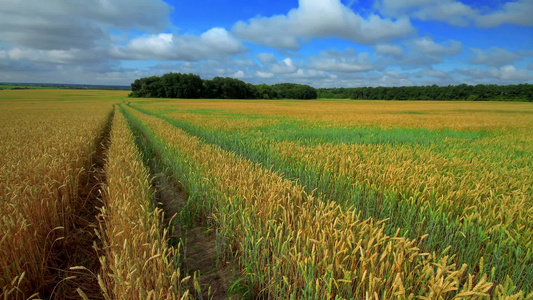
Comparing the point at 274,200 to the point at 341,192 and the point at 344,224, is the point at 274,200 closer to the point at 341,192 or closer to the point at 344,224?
the point at 344,224

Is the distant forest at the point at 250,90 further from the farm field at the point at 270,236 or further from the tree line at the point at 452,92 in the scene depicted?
the farm field at the point at 270,236

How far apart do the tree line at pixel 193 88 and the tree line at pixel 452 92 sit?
47.8 meters

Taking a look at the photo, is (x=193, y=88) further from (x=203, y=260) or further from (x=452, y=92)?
(x=452, y=92)

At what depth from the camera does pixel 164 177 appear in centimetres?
590

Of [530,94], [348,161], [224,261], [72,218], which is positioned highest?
[530,94]

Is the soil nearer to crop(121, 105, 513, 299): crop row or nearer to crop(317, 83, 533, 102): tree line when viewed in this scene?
crop(121, 105, 513, 299): crop row

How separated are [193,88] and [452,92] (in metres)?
97.8

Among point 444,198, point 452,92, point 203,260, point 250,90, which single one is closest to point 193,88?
point 250,90

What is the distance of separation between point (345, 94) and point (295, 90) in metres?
30.7

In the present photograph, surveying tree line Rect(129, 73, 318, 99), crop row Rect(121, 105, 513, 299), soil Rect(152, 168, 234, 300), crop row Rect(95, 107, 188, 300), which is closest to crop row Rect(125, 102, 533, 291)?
crop row Rect(121, 105, 513, 299)

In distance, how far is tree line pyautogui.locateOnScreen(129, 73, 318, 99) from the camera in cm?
8612

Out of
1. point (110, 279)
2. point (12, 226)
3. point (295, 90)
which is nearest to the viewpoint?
point (110, 279)

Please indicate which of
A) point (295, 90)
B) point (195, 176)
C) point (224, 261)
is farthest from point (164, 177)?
point (295, 90)

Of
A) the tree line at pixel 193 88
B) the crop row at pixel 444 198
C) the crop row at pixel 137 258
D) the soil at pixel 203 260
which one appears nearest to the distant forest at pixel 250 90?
the tree line at pixel 193 88
